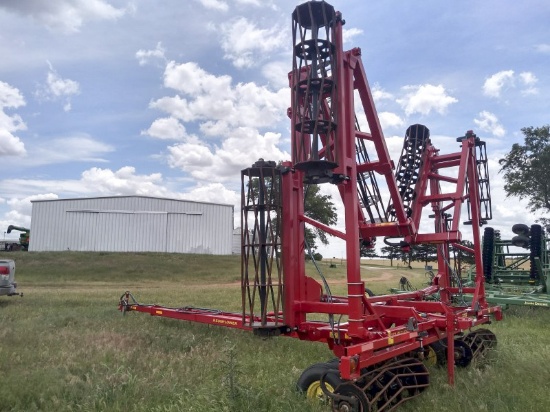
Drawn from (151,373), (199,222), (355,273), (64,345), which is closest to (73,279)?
(199,222)

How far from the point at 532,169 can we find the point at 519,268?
922 inches

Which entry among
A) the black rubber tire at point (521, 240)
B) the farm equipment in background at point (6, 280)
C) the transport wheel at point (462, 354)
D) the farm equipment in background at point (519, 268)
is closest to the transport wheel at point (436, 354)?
the transport wheel at point (462, 354)

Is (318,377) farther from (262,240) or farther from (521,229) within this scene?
(521,229)

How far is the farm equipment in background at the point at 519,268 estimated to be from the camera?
1228cm

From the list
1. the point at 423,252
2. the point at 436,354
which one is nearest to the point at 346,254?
the point at 436,354

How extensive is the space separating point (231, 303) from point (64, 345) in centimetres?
775

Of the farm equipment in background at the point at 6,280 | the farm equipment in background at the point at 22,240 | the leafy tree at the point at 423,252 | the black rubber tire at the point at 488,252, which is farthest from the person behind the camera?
the farm equipment in background at the point at 22,240

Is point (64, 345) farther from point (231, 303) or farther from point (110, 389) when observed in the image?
point (231, 303)

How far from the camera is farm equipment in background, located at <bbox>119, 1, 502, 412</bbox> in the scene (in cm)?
522

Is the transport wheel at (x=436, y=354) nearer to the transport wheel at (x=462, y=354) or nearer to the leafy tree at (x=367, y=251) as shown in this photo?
the transport wheel at (x=462, y=354)

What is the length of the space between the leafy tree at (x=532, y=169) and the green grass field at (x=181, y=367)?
90.9 feet

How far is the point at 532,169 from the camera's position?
36750 mm

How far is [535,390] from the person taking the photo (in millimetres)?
5656

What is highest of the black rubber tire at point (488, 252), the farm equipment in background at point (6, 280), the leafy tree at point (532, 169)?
the leafy tree at point (532, 169)
